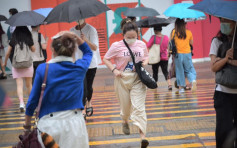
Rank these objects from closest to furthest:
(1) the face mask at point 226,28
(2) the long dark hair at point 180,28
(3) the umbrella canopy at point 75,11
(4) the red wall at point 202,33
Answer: (1) the face mask at point 226,28, (3) the umbrella canopy at point 75,11, (2) the long dark hair at point 180,28, (4) the red wall at point 202,33

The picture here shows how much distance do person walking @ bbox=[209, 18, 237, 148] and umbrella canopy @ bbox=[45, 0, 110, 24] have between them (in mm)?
2467

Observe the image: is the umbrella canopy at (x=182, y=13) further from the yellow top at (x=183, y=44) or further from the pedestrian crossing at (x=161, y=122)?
the pedestrian crossing at (x=161, y=122)

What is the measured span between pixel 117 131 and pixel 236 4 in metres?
3.42

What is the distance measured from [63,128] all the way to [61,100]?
24 centimetres

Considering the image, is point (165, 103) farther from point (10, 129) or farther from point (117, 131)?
point (10, 129)

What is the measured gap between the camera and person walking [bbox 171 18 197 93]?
10.7 metres

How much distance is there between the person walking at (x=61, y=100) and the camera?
Result: 142 inches

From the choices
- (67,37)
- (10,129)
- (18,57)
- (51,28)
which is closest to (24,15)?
(18,57)

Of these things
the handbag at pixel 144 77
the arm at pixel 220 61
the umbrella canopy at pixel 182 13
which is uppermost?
the umbrella canopy at pixel 182 13

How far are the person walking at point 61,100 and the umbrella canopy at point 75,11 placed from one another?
2.58 meters

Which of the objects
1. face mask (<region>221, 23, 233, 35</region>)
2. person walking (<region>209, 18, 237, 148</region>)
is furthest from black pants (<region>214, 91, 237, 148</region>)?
face mask (<region>221, 23, 233, 35</region>)

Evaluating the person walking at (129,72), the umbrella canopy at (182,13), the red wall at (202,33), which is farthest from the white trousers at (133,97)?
the red wall at (202,33)

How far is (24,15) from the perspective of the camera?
8.69m

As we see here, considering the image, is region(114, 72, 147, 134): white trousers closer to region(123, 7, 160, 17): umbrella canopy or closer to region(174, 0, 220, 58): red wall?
region(123, 7, 160, 17): umbrella canopy
